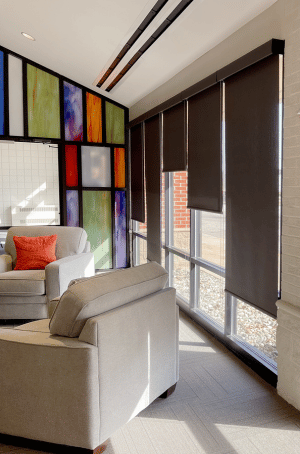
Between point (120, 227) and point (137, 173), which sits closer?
point (137, 173)

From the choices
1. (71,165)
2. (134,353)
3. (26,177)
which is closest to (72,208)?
(71,165)

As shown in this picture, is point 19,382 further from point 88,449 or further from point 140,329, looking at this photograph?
point 140,329

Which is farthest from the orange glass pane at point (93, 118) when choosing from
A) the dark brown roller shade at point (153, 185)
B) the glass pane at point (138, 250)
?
the glass pane at point (138, 250)

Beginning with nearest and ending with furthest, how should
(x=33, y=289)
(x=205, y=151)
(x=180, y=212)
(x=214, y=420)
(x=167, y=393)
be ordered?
(x=214, y=420)
(x=167, y=393)
(x=205, y=151)
(x=33, y=289)
(x=180, y=212)

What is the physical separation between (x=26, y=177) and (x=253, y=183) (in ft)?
15.4

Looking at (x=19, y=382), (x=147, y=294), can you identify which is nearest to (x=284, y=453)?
(x=147, y=294)

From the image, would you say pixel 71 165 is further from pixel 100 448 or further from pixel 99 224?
pixel 100 448

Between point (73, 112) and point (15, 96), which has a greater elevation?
point (15, 96)

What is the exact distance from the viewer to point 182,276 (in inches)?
173

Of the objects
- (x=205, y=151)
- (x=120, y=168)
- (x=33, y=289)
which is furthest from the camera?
(x=120, y=168)

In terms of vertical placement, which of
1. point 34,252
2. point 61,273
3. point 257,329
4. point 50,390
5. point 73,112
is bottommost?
point 257,329

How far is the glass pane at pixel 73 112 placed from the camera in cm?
559

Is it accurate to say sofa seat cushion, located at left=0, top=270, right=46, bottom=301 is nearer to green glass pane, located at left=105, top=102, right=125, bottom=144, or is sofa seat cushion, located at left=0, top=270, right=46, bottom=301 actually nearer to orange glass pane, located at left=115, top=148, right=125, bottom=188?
orange glass pane, located at left=115, top=148, right=125, bottom=188

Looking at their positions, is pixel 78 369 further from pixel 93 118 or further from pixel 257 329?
pixel 93 118
